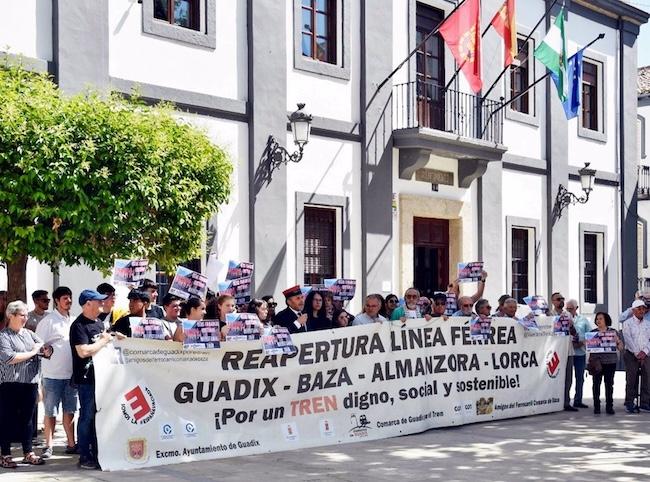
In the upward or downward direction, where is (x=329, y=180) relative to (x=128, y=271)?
upward

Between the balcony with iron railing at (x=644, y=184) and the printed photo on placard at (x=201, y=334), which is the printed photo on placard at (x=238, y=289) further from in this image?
the balcony with iron railing at (x=644, y=184)

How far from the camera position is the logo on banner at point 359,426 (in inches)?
457

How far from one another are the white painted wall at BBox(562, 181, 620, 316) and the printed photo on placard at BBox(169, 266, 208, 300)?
14378 mm

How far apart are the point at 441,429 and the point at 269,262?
4668 millimetres

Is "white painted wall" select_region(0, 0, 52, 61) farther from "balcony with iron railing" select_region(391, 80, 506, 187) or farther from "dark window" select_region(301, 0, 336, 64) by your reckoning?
"balcony with iron railing" select_region(391, 80, 506, 187)

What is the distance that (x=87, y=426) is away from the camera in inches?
381

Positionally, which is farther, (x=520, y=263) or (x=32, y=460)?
(x=520, y=263)

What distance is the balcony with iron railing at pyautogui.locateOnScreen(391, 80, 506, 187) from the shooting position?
1852cm

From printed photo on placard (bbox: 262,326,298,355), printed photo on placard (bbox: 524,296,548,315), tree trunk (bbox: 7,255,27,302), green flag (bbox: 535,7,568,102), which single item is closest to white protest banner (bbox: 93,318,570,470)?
printed photo on placard (bbox: 262,326,298,355)

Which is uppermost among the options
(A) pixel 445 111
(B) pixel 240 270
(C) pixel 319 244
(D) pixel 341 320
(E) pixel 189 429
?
(A) pixel 445 111

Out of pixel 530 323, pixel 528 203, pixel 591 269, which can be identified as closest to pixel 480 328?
pixel 530 323

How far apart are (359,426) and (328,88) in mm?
7477

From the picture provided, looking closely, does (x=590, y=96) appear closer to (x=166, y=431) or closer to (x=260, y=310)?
(x=260, y=310)

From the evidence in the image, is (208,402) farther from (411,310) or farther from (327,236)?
(327,236)
